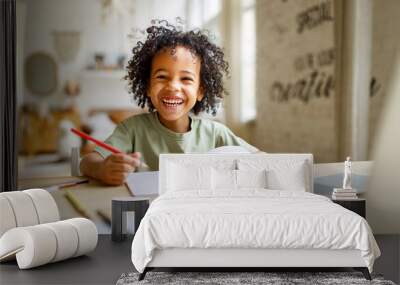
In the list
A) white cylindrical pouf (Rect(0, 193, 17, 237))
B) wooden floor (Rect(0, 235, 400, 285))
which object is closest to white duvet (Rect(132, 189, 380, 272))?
wooden floor (Rect(0, 235, 400, 285))

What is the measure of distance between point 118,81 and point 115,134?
50 centimetres

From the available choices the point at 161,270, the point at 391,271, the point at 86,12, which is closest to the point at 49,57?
the point at 86,12

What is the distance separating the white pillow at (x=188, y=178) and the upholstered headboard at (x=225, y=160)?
0.17 m

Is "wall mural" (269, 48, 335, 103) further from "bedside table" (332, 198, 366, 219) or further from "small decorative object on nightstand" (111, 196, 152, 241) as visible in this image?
"small decorative object on nightstand" (111, 196, 152, 241)

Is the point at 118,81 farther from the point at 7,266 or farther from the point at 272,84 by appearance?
the point at 7,266

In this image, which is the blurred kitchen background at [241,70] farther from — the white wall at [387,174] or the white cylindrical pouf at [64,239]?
the white cylindrical pouf at [64,239]

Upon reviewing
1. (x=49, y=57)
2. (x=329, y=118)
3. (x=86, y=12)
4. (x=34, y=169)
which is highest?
(x=86, y=12)

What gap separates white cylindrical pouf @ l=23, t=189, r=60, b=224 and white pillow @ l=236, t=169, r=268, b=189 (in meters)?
1.57

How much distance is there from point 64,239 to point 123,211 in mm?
1061

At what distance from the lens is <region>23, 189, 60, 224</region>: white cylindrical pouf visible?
5.39 meters

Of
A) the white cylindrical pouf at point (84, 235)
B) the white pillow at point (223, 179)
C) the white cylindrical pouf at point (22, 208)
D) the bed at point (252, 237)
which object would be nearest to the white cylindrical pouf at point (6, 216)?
the white cylindrical pouf at point (22, 208)

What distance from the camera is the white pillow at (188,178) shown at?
5.82m

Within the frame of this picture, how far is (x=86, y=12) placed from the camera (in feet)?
20.9

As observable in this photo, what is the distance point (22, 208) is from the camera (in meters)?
5.24
